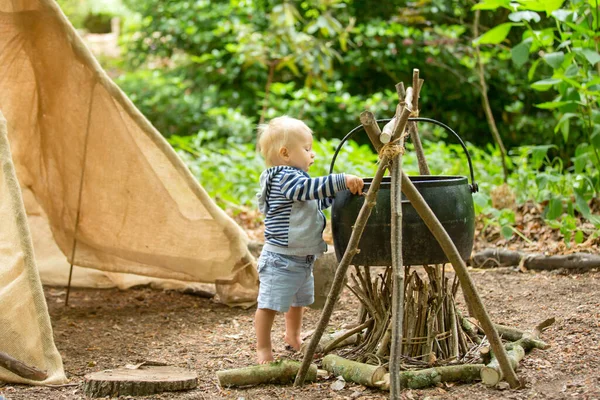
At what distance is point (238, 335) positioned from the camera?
391 centimetres

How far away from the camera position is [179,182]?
4.34 meters

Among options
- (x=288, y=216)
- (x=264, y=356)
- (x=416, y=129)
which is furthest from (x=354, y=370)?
(x=416, y=129)

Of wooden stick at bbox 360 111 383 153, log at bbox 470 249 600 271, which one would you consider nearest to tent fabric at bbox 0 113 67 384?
wooden stick at bbox 360 111 383 153

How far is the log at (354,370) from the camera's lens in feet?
9.30

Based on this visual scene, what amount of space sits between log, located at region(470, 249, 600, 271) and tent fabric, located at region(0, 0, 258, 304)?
1.79 m

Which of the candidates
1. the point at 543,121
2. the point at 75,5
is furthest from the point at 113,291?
the point at 75,5

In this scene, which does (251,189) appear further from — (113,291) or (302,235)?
(302,235)

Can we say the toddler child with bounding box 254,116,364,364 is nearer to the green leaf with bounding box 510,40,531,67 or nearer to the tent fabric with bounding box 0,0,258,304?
the tent fabric with bounding box 0,0,258,304

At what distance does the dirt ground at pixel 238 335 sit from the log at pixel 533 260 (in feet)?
0.31

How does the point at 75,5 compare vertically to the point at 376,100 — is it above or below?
above

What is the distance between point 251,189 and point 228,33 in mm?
4460

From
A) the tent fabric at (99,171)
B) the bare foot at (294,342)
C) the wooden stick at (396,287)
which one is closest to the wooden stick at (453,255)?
the wooden stick at (396,287)

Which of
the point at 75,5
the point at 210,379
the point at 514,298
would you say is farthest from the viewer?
the point at 75,5

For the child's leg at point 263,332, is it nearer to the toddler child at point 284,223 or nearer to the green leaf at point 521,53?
the toddler child at point 284,223
